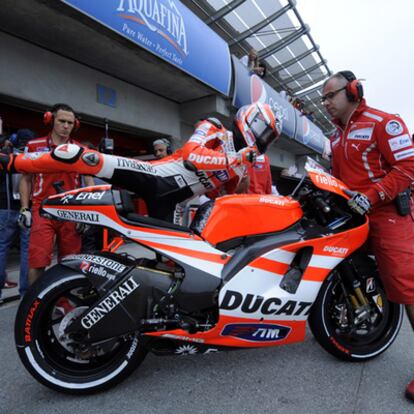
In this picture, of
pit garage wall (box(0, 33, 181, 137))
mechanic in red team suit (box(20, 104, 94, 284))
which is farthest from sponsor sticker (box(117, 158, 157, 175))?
pit garage wall (box(0, 33, 181, 137))

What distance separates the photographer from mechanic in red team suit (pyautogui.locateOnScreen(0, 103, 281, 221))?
1.58 metres

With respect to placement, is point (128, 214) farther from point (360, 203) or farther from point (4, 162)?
point (360, 203)

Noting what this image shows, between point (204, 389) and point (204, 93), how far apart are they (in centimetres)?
651

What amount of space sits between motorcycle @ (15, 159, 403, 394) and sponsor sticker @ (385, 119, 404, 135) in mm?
465

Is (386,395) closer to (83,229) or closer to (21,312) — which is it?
(21,312)

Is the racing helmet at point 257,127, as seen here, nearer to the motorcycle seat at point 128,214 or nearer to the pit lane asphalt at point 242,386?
the motorcycle seat at point 128,214

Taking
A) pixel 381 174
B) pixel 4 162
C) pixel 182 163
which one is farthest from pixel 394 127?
pixel 4 162

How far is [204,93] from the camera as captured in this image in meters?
7.00

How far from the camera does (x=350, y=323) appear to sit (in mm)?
1959

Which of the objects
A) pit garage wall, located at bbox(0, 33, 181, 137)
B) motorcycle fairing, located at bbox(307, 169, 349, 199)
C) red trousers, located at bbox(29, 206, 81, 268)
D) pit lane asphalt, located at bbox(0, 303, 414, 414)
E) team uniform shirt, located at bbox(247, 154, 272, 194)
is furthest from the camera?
pit garage wall, located at bbox(0, 33, 181, 137)

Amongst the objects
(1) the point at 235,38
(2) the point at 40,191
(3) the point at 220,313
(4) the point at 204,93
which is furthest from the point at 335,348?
(1) the point at 235,38

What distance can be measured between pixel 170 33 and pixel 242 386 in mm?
5159

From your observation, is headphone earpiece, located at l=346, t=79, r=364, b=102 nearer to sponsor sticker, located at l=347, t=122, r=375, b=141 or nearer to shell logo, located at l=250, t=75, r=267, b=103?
sponsor sticker, located at l=347, t=122, r=375, b=141

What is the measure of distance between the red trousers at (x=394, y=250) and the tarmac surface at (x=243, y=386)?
0.54 metres
